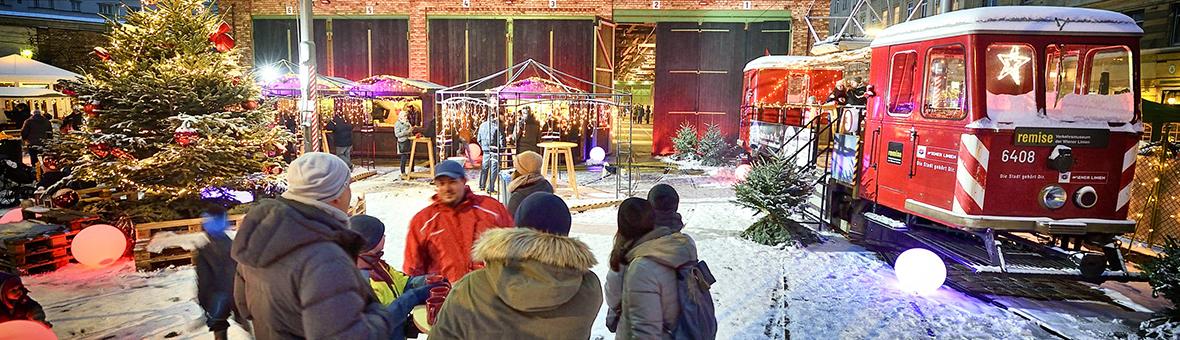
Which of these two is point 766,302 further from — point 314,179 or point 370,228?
point 314,179

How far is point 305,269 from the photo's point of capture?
2.12 meters

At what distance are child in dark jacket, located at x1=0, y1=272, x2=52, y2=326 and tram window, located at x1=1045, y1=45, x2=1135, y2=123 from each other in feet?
28.0

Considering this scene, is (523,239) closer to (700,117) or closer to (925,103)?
(925,103)

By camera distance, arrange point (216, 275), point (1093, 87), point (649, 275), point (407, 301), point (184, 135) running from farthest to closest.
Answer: point (184, 135) < point (1093, 87) < point (216, 275) < point (649, 275) < point (407, 301)

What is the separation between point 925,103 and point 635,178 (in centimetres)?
871

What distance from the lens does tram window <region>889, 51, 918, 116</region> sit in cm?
715

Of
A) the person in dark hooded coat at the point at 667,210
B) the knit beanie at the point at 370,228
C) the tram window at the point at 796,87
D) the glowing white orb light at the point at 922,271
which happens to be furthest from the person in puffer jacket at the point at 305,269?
the tram window at the point at 796,87

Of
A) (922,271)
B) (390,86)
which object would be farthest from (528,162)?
(390,86)

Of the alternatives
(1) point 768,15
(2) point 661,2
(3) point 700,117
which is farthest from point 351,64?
(1) point 768,15

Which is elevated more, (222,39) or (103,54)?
(222,39)

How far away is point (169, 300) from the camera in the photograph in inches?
234

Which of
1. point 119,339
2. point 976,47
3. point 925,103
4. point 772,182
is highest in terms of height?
point 976,47

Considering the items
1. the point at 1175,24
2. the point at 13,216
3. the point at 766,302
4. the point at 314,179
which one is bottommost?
the point at 766,302

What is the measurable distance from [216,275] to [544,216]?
2.82 m
